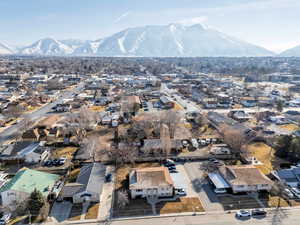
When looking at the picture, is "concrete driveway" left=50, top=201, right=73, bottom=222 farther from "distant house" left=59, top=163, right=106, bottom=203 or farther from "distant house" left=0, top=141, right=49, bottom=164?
"distant house" left=0, top=141, right=49, bottom=164

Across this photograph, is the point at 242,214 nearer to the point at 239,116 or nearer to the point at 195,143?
the point at 195,143

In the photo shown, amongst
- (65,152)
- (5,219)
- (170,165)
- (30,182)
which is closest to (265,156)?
(170,165)

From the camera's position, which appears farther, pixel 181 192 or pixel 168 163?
pixel 168 163

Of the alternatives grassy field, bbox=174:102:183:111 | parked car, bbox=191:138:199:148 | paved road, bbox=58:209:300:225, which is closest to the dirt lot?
parked car, bbox=191:138:199:148

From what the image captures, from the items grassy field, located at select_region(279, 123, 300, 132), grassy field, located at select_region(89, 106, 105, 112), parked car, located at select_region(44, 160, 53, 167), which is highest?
grassy field, located at select_region(89, 106, 105, 112)

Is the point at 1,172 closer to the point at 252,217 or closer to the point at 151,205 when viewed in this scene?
the point at 151,205

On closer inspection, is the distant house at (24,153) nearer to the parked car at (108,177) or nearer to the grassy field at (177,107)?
the parked car at (108,177)

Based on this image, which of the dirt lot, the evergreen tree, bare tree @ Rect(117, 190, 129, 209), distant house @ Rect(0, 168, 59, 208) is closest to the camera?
the evergreen tree
